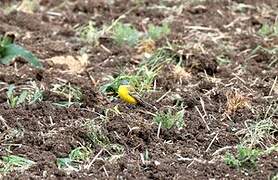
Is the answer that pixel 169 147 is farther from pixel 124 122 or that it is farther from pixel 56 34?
pixel 56 34

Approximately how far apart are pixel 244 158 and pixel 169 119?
0.52 metres

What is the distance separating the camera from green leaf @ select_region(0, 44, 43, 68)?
14.6 feet

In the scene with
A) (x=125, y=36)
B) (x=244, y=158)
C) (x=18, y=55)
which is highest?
(x=244, y=158)

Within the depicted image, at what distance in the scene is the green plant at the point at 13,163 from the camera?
3201mm

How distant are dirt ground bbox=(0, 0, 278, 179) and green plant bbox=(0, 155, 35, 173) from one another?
→ 0.04 m

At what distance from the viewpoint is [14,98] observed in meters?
3.94

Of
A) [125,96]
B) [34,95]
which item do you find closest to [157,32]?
[125,96]

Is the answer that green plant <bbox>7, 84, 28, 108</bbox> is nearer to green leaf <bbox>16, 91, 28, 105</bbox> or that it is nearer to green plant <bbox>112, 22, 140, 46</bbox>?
green leaf <bbox>16, 91, 28, 105</bbox>

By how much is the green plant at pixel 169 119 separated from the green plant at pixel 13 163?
699 mm

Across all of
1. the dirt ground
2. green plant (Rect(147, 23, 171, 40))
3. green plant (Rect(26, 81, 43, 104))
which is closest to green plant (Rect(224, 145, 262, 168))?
the dirt ground

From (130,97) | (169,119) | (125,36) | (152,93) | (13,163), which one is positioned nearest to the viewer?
(13,163)

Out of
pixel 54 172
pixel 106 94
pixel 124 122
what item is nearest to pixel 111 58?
pixel 106 94

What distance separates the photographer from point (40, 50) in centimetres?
488

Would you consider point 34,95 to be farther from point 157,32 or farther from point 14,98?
point 157,32
